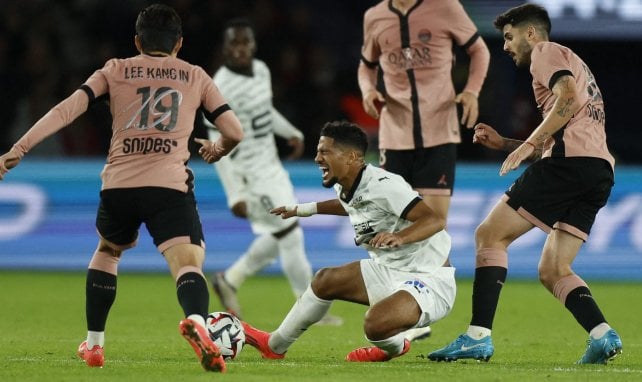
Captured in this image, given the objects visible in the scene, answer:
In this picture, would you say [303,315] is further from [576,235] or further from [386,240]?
[576,235]

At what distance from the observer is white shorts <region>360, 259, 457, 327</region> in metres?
6.52

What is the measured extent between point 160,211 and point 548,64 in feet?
7.13

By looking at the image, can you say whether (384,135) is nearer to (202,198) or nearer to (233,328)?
(233,328)

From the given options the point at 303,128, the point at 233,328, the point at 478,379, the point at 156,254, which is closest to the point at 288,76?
the point at 303,128

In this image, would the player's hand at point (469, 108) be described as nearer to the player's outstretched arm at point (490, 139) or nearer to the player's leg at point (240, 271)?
the player's outstretched arm at point (490, 139)

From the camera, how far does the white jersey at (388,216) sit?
6570 mm

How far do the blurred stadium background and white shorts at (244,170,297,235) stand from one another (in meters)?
3.30

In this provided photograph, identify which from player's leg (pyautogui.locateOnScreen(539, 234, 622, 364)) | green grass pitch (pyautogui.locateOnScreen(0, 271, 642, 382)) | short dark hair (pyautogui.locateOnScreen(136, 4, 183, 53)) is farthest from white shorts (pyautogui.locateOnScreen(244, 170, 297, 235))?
short dark hair (pyautogui.locateOnScreen(136, 4, 183, 53))

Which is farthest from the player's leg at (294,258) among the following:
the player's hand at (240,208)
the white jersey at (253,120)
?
the white jersey at (253,120)

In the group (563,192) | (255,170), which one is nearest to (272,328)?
(255,170)

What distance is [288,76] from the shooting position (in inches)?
619

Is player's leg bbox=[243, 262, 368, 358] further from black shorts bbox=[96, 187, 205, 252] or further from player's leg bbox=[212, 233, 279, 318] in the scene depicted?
player's leg bbox=[212, 233, 279, 318]

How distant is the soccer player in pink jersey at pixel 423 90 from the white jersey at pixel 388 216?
4.32 ft

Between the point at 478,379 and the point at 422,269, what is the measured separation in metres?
1.02
